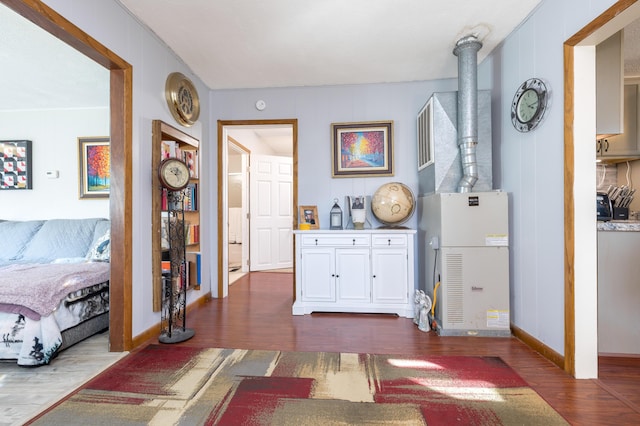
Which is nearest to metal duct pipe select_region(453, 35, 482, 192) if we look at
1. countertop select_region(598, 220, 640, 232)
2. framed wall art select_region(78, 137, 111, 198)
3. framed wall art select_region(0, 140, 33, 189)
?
countertop select_region(598, 220, 640, 232)

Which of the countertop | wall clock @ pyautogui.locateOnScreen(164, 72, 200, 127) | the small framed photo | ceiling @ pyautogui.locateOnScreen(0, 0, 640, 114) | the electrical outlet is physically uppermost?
ceiling @ pyautogui.locateOnScreen(0, 0, 640, 114)

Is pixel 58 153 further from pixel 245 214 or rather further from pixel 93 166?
pixel 245 214

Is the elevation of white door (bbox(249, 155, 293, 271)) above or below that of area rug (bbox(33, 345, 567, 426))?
above

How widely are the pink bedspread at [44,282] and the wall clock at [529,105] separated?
3864 millimetres

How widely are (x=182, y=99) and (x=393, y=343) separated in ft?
10.2

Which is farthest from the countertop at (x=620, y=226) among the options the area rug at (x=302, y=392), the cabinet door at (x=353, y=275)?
the cabinet door at (x=353, y=275)

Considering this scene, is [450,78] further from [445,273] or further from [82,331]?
[82,331]

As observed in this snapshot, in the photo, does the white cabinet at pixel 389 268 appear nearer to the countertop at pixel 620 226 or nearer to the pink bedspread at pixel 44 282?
the countertop at pixel 620 226

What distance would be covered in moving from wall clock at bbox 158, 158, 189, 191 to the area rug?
1.34 m

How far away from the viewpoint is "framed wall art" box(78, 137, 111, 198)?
3.87m

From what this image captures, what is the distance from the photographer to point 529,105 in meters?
2.37

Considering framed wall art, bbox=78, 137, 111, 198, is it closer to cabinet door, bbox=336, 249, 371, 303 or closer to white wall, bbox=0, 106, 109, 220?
white wall, bbox=0, 106, 109, 220

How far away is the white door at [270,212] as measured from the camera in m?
5.54

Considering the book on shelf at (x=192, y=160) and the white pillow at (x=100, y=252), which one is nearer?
the white pillow at (x=100, y=252)
